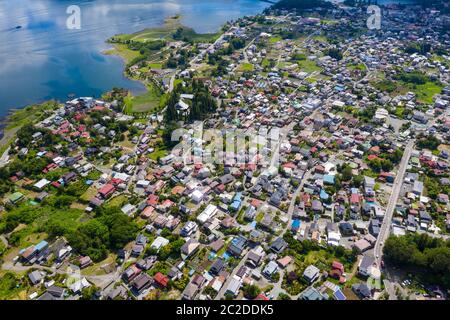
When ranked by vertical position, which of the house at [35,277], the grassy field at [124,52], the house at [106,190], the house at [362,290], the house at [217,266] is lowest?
the house at [362,290]

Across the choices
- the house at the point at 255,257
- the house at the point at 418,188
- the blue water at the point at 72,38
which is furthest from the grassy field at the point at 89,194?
the house at the point at 418,188

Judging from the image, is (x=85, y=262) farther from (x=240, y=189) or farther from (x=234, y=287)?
(x=240, y=189)

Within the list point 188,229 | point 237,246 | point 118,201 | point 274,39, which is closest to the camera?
point 237,246

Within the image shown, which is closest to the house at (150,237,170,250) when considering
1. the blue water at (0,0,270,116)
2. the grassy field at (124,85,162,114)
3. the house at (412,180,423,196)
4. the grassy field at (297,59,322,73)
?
the house at (412,180,423,196)

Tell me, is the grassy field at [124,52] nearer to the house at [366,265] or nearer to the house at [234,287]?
the house at [234,287]

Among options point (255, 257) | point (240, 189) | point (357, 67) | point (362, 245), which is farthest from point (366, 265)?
point (357, 67)

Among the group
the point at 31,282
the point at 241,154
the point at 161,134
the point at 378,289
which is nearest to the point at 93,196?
the point at 31,282
